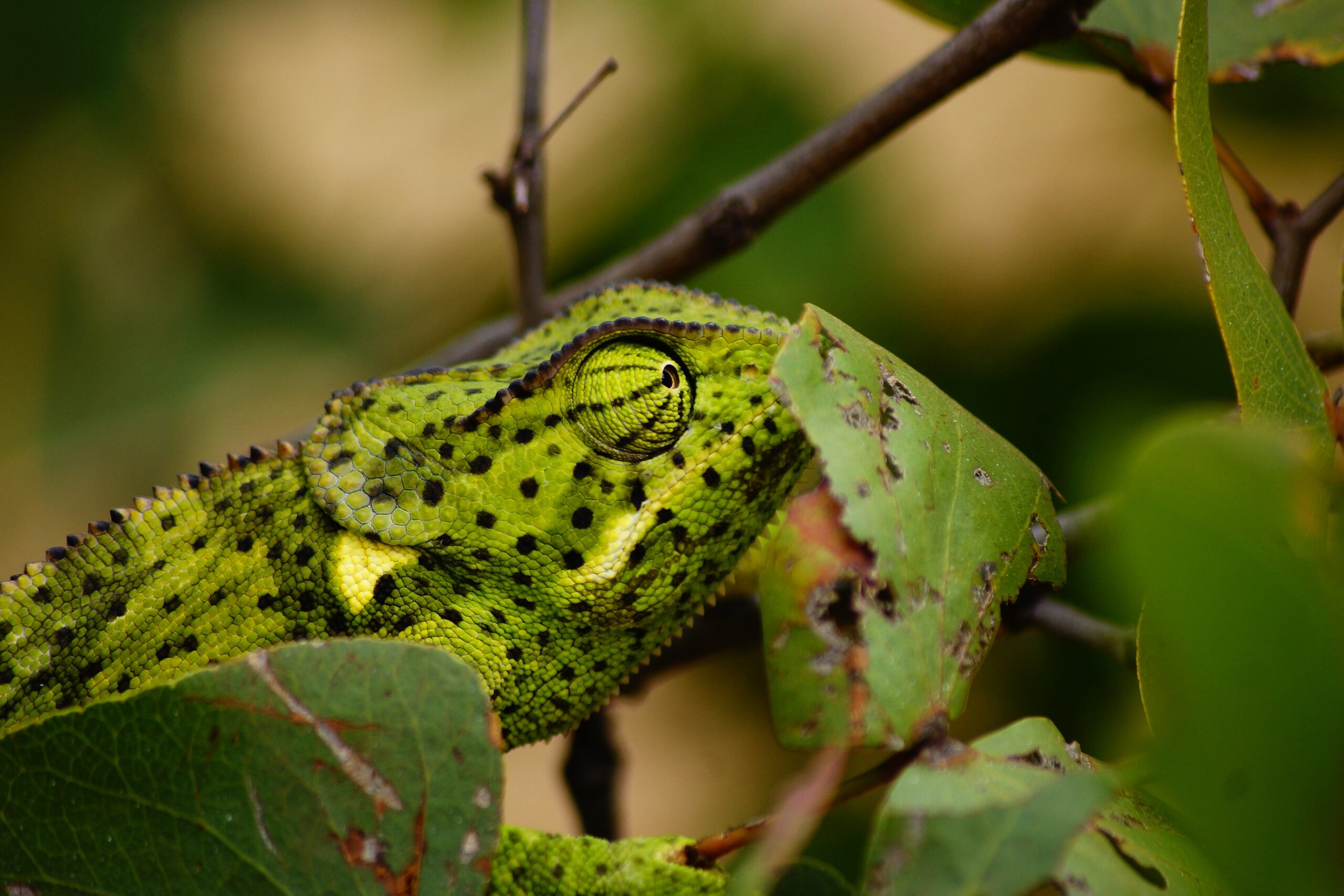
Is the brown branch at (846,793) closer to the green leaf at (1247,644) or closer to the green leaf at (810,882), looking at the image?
the green leaf at (810,882)

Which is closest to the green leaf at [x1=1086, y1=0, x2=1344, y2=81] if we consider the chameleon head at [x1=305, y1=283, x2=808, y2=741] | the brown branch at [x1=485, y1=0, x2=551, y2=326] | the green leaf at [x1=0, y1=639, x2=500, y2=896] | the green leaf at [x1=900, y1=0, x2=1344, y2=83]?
the green leaf at [x1=900, y1=0, x2=1344, y2=83]

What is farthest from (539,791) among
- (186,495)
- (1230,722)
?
(1230,722)

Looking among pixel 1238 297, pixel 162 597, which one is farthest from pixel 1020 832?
pixel 162 597

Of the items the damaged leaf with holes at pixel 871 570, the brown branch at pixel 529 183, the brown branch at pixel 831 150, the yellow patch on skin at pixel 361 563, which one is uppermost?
the brown branch at pixel 529 183

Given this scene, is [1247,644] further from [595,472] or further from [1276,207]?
[1276,207]

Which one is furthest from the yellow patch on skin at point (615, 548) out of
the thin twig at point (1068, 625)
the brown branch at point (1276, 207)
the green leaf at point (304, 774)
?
the brown branch at point (1276, 207)
